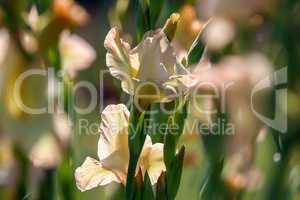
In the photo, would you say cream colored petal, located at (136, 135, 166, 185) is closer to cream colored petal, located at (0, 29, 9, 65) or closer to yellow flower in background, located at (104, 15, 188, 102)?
yellow flower in background, located at (104, 15, 188, 102)

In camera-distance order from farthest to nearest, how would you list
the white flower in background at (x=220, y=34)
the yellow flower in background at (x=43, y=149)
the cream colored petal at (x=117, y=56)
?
the white flower in background at (x=220, y=34)
the cream colored petal at (x=117, y=56)
the yellow flower in background at (x=43, y=149)

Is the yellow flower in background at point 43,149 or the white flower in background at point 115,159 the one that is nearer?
the yellow flower in background at point 43,149

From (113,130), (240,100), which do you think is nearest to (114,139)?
(113,130)

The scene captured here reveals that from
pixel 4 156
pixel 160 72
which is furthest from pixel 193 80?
pixel 4 156

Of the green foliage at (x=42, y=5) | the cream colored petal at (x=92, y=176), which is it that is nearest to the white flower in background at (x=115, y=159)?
the cream colored petal at (x=92, y=176)

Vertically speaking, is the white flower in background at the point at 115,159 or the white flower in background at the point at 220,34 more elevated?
the white flower in background at the point at 220,34

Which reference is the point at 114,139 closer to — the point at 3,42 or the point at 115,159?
the point at 115,159

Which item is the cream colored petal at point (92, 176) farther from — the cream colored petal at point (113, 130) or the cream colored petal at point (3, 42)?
the cream colored petal at point (3, 42)
